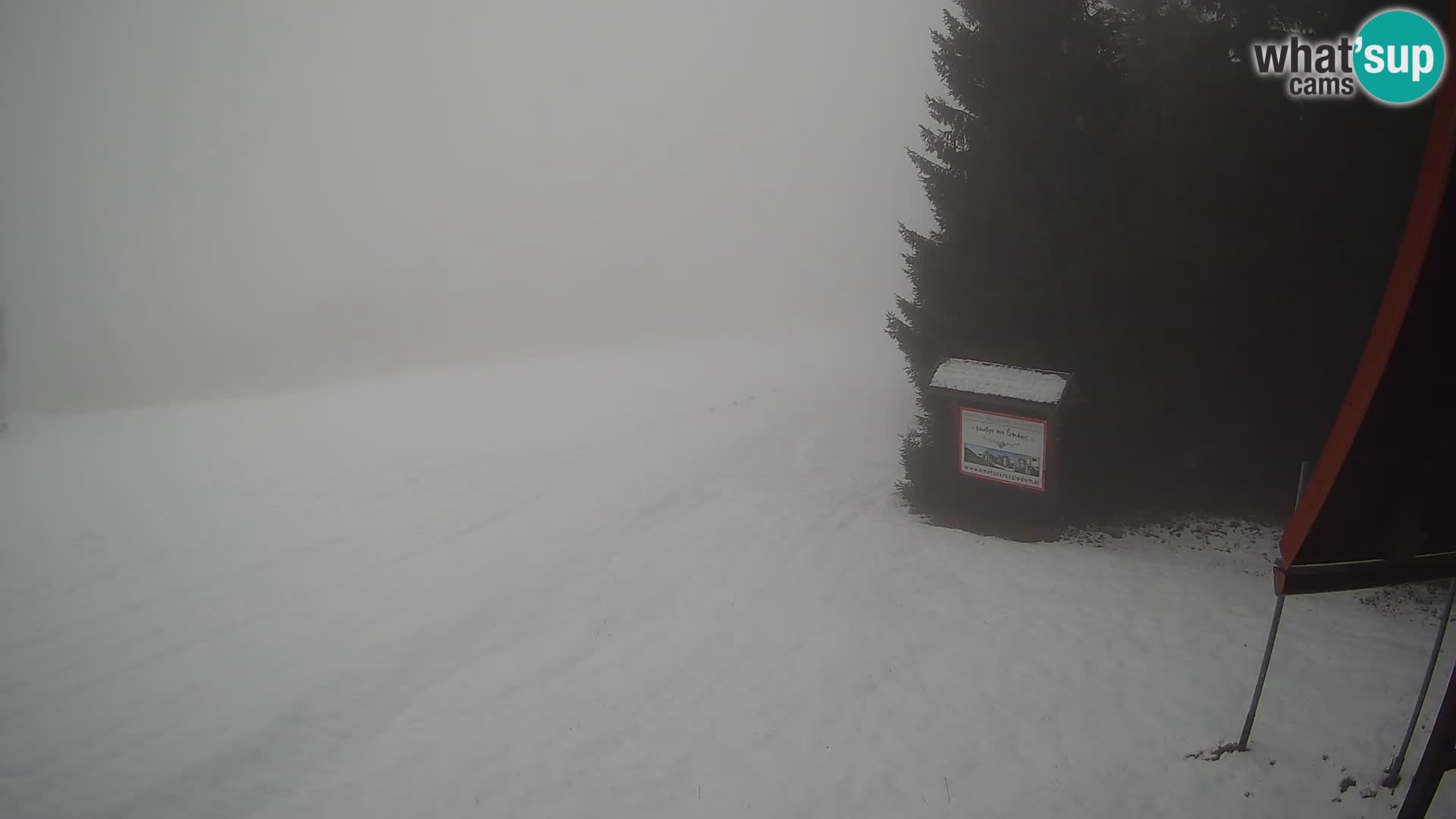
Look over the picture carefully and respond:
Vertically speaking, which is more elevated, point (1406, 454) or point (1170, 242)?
point (1406, 454)

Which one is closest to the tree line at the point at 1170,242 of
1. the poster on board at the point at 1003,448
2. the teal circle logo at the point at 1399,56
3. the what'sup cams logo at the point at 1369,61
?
the what'sup cams logo at the point at 1369,61

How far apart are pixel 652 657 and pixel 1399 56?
13451mm

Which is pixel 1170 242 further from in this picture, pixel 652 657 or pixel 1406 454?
pixel 652 657

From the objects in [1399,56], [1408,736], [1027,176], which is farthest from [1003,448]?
[1399,56]

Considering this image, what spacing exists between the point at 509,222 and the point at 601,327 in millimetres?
40510

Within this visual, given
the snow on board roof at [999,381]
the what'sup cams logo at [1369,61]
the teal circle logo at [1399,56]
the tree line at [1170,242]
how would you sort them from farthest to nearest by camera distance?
the snow on board roof at [999,381] < the tree line at [1170,242] < the what'sup cams logo at [1369,61] < the teal circle logo at [1399,56]

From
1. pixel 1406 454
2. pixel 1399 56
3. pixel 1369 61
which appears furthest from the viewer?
pixel 1369 61

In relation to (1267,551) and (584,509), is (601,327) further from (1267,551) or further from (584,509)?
(1267,551)

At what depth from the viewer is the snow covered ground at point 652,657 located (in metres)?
6.66

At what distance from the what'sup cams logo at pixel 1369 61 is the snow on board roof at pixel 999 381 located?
19.7ft

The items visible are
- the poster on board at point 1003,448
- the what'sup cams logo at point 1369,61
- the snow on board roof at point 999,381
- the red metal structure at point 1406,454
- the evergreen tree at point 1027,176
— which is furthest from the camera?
the poster on board at point 1003,448

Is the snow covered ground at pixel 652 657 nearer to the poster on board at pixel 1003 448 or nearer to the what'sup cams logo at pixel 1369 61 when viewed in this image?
the poster on board at pixel 1003 448

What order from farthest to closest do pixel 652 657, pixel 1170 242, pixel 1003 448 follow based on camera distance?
pixel 1003 448 < pixel 1170 242 < pixel 652 657

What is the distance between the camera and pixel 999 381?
11625 millimetres
